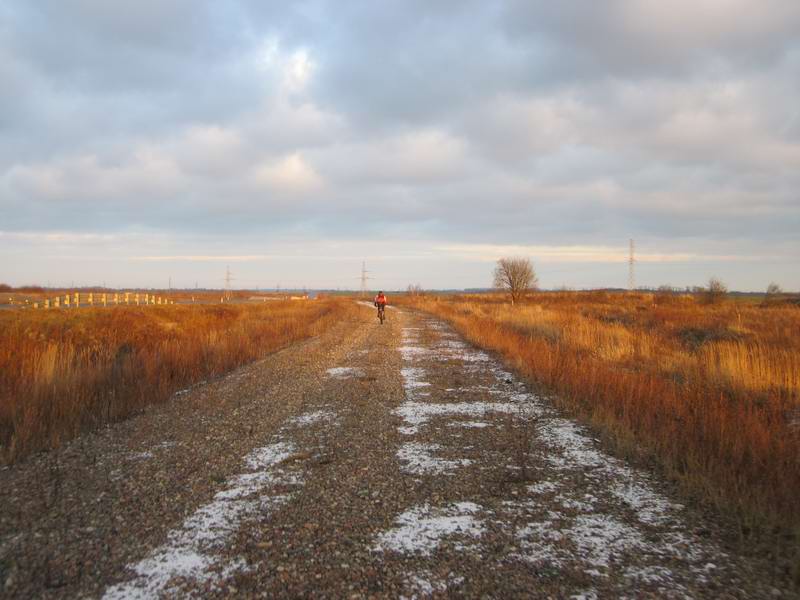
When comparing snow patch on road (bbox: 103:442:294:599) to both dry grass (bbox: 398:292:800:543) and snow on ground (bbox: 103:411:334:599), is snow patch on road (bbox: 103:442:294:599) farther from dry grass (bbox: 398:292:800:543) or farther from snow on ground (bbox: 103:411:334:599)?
dry grass (bbox: 398:292:800:543)

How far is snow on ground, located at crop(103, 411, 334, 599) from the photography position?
3.16 m

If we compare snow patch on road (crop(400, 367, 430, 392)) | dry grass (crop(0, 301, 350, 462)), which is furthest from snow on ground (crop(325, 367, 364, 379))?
dry grass (crop(0, 301, 350, 462))

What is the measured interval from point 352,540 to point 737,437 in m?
4.15

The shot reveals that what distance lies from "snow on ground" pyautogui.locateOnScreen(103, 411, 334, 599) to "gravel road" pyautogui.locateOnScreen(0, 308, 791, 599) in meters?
0.01

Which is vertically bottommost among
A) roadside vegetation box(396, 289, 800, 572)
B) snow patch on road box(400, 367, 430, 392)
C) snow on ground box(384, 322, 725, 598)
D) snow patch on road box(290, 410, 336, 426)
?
snow patch on road box(290, 410, 336, 426)

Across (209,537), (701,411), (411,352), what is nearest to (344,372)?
(411,352)

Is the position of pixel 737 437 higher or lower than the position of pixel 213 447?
higher

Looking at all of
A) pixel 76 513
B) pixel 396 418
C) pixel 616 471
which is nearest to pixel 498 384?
pixel 396 418

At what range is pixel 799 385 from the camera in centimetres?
859

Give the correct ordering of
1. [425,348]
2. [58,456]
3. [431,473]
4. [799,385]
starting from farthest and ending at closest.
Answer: [425,348] < [799,385] < [58,456] < [431,473]

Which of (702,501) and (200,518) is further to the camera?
(702,501)

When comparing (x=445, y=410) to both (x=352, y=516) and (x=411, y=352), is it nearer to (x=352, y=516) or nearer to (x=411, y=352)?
(x=352, y=516)

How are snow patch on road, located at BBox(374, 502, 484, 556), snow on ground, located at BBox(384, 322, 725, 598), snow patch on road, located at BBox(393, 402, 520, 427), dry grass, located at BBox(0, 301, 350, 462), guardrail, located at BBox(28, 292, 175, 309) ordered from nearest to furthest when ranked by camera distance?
snow on ground, located at BBox(384, 322, 725, 598), snow patch on road, located at BBox(374, 502, 484, 556), dry grass, located at BBox(0, 301, 350, 462), snow patch on road, located at BBox(393, 402, 520, 427), guardrail, located at BBox(28, 292, 175, 309)

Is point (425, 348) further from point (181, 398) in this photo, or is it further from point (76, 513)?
point (76, 513)
